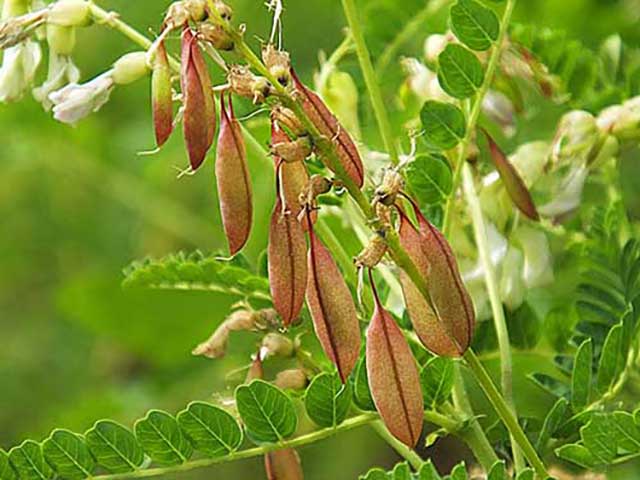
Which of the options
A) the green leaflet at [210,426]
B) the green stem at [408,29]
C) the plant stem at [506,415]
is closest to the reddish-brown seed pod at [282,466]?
the green leaflet at [210,426]

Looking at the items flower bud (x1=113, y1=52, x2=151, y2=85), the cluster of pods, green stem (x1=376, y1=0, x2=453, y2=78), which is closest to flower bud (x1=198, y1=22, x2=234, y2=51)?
the cluster of pods

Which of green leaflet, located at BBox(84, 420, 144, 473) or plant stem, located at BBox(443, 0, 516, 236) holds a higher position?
plant stem, located at BBox(443, 0, 516, 236)

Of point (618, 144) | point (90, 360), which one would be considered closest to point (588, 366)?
point (618, 144)

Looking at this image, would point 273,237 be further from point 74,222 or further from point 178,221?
point 74,222

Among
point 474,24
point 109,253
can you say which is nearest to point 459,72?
point 474,24

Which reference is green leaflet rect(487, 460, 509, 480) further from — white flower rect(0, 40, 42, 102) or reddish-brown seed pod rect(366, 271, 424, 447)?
white flower rect(0, 40, 42, 102)

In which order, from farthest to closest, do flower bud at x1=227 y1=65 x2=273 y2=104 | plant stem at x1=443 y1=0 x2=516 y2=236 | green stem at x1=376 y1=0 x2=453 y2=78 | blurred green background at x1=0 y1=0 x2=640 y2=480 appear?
1. blurred green background at x1=0 y1=0 x2=640 y2=480
2. green stem at x1=376 y1=0 x2=453 y2=78
3. plant stem at x1=443 y1=0 x2=516 y2=236
4. flower bud at x1=227 y1=65 x2=273 y2=104

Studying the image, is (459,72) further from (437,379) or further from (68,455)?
(68,455)
